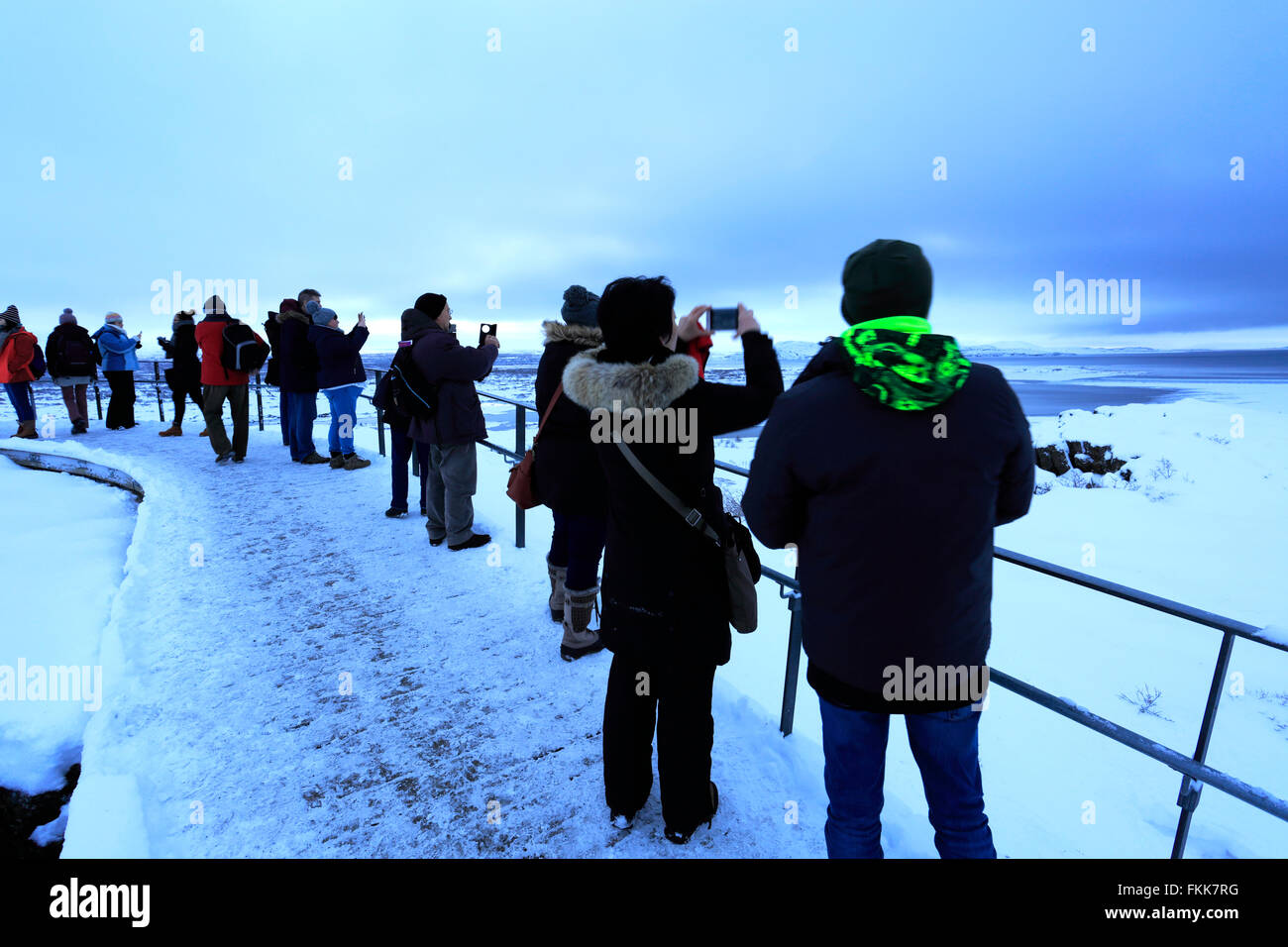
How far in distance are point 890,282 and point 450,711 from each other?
106 inches

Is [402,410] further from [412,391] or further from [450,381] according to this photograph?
[450,381]

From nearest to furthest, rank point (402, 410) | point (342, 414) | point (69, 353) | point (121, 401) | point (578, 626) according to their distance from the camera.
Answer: point (578, 626) < point (402, 410) < point (342, 414) < point (69, 353) < point (121, 401)

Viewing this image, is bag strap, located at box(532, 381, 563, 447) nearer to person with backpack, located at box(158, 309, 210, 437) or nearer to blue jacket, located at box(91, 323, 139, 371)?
person with backpack, located at box(158, 309, 210, 437)

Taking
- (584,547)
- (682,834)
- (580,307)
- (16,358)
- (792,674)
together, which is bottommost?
(682,834)

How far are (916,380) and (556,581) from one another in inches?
112

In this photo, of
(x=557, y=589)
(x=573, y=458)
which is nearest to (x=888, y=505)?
(x=573, y=458)

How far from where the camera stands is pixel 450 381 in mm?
4730

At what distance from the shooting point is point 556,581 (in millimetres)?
3781

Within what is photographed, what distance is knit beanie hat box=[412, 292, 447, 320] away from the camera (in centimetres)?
454

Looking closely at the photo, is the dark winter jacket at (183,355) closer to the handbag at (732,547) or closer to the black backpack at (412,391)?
the black backpack at (412,391)
